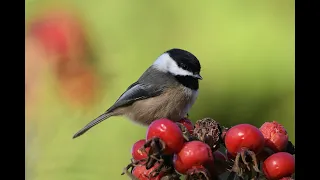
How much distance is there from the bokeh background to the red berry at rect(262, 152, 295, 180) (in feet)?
1.30

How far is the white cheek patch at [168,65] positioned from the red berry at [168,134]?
602 mm

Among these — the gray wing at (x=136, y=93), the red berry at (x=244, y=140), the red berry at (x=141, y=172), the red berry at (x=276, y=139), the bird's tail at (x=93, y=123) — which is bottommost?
the bird's tail at (x=93, y=123)

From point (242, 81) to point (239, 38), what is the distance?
125 millimetres

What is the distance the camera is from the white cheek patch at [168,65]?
5.36 ft

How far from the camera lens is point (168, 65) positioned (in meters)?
1.70

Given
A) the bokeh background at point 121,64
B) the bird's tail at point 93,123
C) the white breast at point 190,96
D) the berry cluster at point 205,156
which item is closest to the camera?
the berry cluster at point 205,156

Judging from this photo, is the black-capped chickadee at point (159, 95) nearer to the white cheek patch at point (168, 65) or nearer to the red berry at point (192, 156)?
the white cheek patch at point (168, 65)

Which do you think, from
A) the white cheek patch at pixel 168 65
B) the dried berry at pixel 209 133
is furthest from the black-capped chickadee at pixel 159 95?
the dried berry at pixel 209 133

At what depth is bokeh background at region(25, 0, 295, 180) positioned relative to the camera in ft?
4.70

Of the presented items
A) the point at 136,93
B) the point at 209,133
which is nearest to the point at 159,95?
the point at 136,93

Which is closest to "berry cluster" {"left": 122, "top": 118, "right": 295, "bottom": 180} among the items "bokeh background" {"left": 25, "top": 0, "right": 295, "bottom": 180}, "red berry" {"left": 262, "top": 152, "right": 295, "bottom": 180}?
"red berry" {"left": 262, "top": 152, "right": 295, "bottom": 180}

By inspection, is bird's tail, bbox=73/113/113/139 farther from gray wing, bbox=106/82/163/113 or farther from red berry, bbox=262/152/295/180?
red berry, bbox=262/152/295/180

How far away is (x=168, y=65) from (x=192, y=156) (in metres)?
0.77
